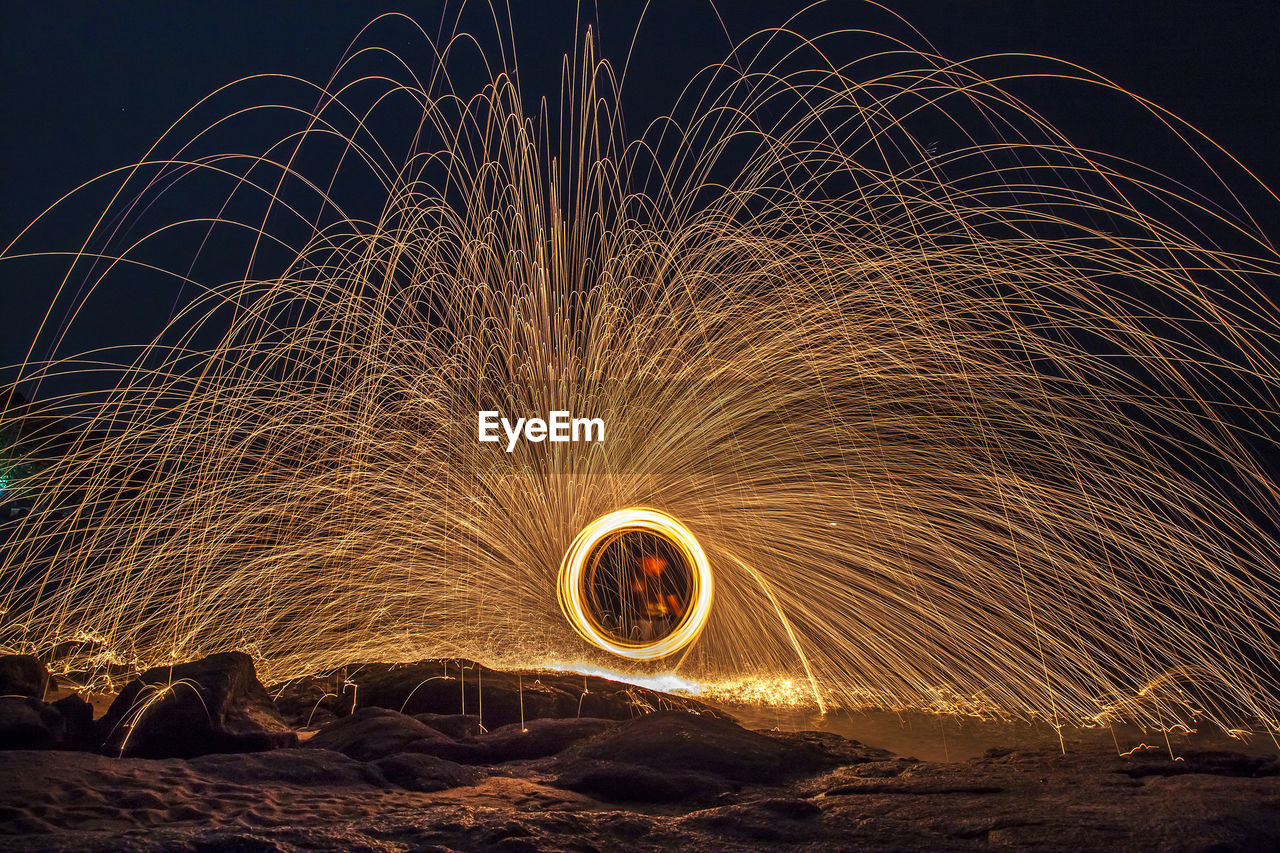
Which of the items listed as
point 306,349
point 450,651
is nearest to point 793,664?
point 450,651

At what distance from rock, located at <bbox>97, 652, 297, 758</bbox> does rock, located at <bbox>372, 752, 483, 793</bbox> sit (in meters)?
1.36

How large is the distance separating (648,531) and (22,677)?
7.02 metres

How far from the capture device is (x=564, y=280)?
11906mm

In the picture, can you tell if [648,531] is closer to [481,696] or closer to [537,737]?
[481,696]

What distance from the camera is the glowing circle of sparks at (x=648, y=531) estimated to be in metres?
11.2

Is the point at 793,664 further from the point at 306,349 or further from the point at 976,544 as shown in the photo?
the point at 306,349

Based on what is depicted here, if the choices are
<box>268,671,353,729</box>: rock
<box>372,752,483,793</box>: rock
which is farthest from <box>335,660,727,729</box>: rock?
<box>372,752,483,793</box>: rock

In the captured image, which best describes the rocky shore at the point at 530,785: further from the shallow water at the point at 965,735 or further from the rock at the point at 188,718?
the shallow water at the point at 965,735

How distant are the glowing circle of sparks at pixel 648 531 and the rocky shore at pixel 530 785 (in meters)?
2.30

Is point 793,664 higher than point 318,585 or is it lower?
lower

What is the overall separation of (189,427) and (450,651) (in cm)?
482

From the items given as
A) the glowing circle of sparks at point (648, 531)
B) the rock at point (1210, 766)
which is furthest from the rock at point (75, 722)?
the rock at point (1210, 766)

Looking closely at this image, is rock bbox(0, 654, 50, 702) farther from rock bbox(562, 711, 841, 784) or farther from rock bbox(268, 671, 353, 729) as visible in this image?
rock bbox(562, 711, 841, 784)

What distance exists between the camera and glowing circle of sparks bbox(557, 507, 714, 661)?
11.2 meters
